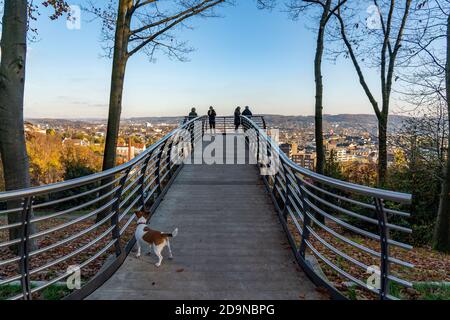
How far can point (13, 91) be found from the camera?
18.7 feet

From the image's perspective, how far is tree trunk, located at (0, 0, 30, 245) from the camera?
5.63 metres

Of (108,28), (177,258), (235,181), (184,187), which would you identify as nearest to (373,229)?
(235,181)

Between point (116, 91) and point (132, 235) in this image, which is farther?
Result: point (116, 91)

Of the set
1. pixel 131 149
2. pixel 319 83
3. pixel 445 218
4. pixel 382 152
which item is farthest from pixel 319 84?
pixel 131 149

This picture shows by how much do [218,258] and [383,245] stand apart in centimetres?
236

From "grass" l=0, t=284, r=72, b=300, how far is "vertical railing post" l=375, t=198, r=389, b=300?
3251 mm

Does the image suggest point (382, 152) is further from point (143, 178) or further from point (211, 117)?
point (143, 178)

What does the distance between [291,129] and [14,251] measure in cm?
1851

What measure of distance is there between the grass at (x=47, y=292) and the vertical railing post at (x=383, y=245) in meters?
3.25

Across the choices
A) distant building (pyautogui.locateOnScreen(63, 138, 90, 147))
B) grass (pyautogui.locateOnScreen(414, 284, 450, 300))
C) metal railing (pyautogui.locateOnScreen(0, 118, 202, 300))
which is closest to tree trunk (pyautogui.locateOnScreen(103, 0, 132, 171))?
metal railing (pyautogui.locateOnScreen(0, 118, 202, 300))

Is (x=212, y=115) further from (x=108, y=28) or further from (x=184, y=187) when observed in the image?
(x=184, y=187)

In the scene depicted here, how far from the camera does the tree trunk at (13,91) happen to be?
563 cm

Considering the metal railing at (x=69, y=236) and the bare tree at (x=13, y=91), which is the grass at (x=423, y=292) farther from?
the bare tree at (x=13, y=91)

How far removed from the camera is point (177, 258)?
15.2 feet
